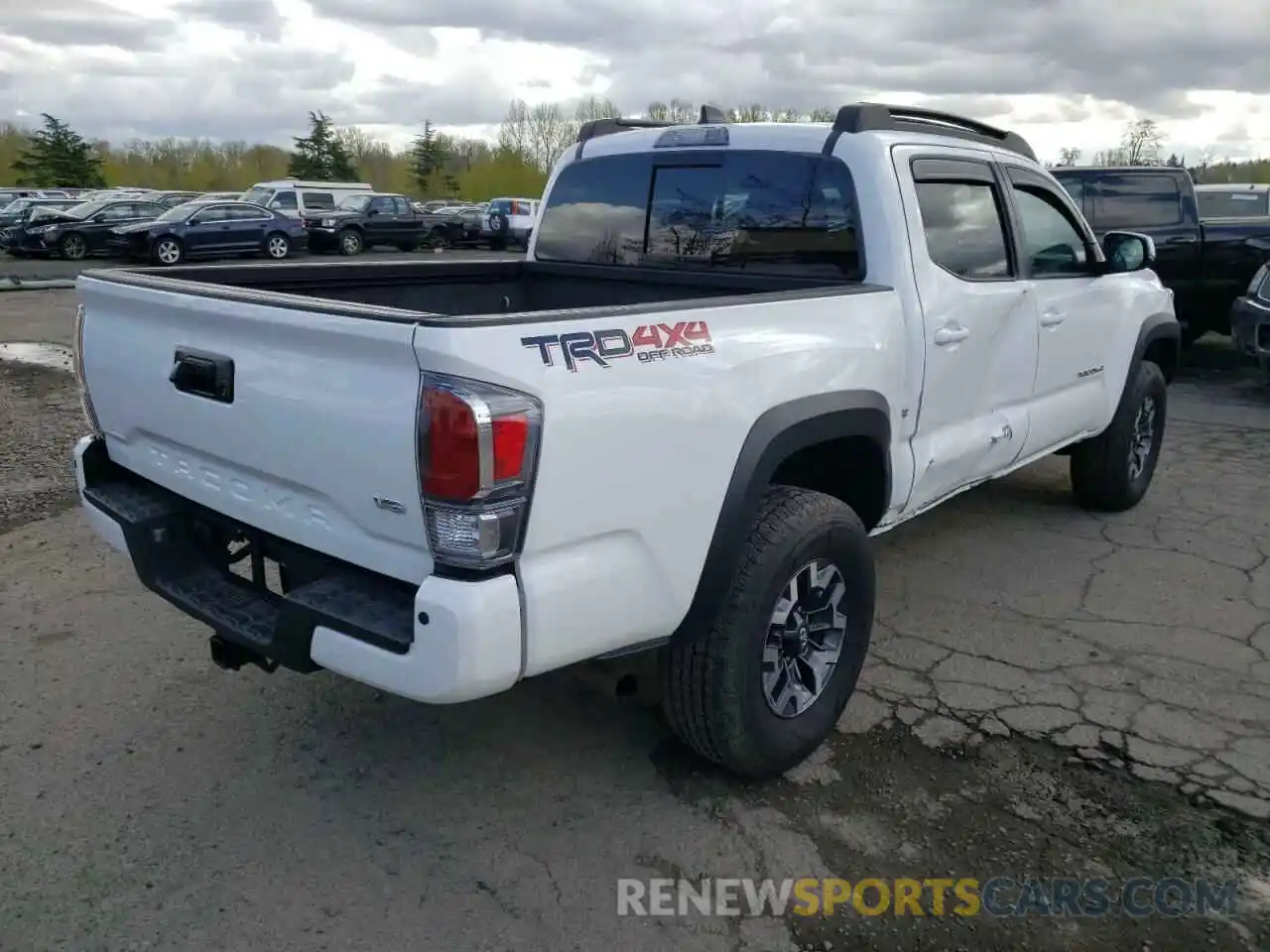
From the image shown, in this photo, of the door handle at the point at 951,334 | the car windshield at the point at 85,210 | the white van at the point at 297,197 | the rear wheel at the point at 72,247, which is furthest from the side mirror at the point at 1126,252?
the white van at the point at 297,197

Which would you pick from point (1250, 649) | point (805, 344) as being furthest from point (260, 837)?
point (1250, 649)

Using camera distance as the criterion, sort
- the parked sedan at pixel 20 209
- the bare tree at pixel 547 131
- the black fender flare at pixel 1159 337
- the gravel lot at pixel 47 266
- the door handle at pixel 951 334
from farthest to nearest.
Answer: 1. the bare tree at pixel 547 131
2. the parked sedan at pixel 20 209
3. the gravel lot at pixel 47 266
4. the black fender flare at pixel 1159 337
5. the door handle at pixel 951 334

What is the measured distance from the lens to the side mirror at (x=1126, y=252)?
485 cm

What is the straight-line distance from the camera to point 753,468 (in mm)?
2805

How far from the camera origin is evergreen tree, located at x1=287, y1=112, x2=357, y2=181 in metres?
62.7

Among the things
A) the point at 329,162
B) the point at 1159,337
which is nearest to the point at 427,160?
the point at 329,162

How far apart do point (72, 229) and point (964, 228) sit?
977 inches

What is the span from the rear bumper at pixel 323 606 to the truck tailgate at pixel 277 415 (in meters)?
0.08

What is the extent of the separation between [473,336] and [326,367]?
444 mm

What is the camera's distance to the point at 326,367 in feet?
7.93

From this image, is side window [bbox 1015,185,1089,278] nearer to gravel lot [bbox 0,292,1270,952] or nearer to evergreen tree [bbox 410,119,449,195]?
gravel lot [bbox 0,292,1270,952]

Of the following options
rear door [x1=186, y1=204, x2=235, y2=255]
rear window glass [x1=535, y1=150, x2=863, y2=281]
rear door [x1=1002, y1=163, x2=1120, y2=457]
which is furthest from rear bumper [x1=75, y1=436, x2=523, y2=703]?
rear door [x1=186, y1=204, x2=235, y2=255]

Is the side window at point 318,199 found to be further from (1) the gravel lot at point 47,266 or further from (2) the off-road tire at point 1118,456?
(2) the off-road tire at point 1118,456

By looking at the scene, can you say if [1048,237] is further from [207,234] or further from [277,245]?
[277,245]
